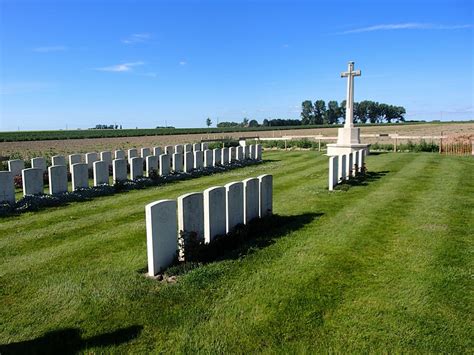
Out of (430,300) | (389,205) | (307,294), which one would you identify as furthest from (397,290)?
(389,205)

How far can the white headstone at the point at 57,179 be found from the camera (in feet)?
33.9

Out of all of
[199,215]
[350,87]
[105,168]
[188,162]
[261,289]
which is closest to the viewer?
[261,289]

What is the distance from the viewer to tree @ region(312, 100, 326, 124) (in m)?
151

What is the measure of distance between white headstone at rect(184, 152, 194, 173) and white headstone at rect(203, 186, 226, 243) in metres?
9.08

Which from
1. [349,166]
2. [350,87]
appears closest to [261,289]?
[349,166]

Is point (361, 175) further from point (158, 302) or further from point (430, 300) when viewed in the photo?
point (158, 302)

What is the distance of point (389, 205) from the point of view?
30.2ft

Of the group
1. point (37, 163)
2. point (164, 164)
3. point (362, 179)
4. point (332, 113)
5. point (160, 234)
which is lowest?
point (362, 179)

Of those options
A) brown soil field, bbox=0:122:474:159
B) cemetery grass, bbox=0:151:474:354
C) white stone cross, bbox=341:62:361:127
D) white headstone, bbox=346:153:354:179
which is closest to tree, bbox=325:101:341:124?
brown soil field, bbox=0:122:474:159

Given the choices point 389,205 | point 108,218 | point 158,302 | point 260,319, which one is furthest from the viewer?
point 389,205

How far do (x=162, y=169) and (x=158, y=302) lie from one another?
33.0ft

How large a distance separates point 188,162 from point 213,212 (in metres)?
9.55

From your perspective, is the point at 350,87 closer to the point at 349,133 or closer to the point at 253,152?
the point at 349,133

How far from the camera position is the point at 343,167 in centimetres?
1209
